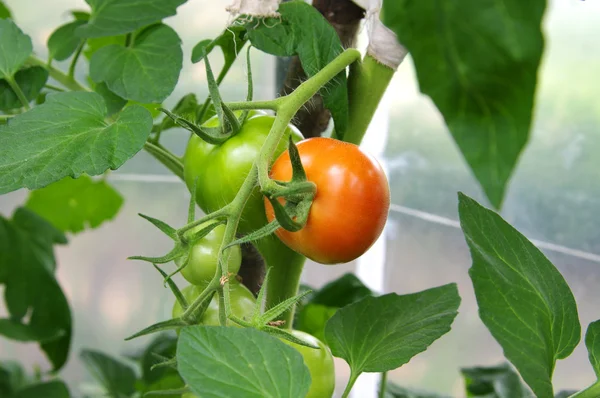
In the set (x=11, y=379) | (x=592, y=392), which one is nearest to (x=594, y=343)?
(x=592, y=392)

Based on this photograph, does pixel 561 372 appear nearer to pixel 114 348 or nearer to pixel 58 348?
pixel 58 348

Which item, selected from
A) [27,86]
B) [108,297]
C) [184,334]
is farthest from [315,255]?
[108,297]

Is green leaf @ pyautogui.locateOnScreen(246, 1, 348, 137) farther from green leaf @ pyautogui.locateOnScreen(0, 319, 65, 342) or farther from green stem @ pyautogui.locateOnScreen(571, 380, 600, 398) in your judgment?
green leaf @ pyautogui.locateOnScreen(0, 319, 65, 342)

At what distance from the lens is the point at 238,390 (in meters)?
0.24

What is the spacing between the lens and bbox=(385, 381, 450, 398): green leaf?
0.49 metres

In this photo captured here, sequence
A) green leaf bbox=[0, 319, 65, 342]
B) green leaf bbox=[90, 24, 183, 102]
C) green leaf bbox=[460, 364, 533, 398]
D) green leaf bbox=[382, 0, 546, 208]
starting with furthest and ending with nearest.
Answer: green leaf bbox=[0, 319, 65, 342]
green leaf bbox=[460, 364, 533, 398]
green leaf bbox=[90, 24, 183, 102]
green leaf bbox=[382, 0, 546, 208]

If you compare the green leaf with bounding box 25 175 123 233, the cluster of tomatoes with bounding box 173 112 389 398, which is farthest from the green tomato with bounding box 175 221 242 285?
the green leaf with bounding box 25 175 123 233

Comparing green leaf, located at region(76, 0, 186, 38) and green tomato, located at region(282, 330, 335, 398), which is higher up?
green leaf, located at region(76, 0, 186, 38)

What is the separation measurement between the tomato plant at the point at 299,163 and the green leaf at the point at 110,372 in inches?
14.2

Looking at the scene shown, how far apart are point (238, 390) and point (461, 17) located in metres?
0.16

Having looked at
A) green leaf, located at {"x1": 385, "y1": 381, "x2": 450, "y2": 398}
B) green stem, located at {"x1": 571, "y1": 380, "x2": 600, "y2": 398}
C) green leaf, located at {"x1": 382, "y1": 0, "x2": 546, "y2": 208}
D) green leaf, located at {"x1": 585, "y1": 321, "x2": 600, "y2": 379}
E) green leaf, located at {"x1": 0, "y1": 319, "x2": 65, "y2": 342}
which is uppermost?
green leaf, located at {"x1": 382, "y1": 0, "x2": 546, "y2": 208}

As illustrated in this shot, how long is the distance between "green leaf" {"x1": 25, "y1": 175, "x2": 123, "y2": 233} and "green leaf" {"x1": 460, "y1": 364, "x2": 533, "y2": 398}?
40cm

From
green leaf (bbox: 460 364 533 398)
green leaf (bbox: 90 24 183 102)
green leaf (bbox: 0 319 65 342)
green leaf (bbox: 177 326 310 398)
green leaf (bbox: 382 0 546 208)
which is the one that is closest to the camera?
green leaf (bbox: 382 0 546 208)

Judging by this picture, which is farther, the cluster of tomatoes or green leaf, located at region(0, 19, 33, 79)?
green leaf, located at region(0, 19, 33, 79)
